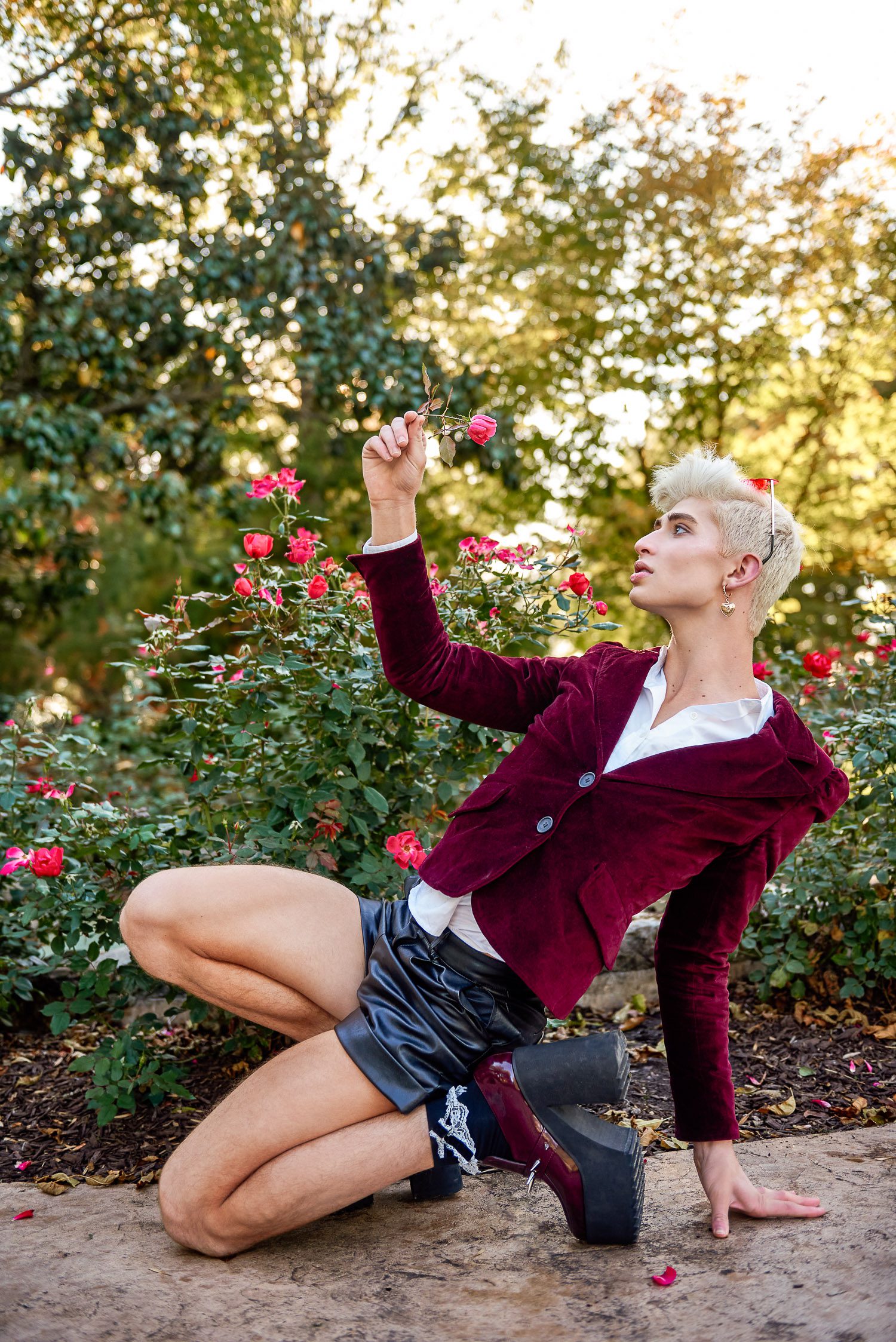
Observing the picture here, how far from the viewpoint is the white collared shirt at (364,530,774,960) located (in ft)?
5.99

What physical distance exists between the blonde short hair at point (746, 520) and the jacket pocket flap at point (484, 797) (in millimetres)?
526

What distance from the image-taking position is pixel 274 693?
2605mm

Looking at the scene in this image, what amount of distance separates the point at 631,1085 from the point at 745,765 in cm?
123

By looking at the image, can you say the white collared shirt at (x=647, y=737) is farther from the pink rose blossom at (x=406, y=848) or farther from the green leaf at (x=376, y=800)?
the green leaf at (x=376, y=800)

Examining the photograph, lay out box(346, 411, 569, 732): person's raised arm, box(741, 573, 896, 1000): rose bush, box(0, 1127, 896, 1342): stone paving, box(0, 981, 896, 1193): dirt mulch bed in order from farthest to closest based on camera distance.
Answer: box(741, 573, 896, 1000): rose bush → box(0, 981, 896, 1193): dirt mulch bed → box(346, 411, 569, 732): person's raised arm → box(0, 1127, 896, 1342): stone paving

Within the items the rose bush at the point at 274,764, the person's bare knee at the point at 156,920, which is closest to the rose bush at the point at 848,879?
the rose bush at the point at 274,764

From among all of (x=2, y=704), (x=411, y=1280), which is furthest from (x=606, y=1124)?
(x=2, y=704)

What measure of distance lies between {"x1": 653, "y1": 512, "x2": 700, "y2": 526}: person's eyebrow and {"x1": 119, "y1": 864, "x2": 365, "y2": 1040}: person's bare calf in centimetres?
91

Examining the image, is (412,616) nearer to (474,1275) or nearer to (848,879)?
(474,1275)

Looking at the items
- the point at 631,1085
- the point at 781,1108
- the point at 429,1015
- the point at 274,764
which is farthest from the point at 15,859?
the point at 781,1108

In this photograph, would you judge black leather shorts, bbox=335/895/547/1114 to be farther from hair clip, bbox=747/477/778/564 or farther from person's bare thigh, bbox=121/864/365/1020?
hair clip, bbox=747/477/778/564

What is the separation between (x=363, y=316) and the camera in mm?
6559

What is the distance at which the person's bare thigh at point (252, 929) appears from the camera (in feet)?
6.06

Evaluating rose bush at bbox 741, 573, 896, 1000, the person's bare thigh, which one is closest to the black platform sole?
the person's bare thigh
